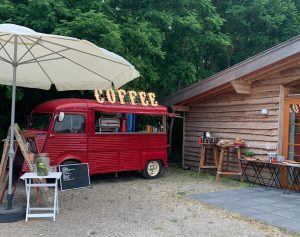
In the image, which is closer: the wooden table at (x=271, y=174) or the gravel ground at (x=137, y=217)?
the gravel ground at (x=137, y=217)

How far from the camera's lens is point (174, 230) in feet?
17.7

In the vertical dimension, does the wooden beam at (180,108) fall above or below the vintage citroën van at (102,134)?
above

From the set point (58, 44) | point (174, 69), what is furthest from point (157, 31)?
point (58, 44)

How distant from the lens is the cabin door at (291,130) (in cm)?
870

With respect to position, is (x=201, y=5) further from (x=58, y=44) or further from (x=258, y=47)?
(x=58, y=44)

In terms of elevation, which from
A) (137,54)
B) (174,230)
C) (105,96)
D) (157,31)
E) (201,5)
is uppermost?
(201,5)

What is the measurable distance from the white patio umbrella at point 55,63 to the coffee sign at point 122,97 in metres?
1.72

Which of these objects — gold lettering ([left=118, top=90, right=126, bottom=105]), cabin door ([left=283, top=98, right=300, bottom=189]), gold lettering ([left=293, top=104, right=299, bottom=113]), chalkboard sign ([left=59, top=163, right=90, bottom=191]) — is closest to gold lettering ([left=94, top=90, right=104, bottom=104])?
gold lettering ([left=118, top=90, right=126, bottom=105])

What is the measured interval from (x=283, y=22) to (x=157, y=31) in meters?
6.61

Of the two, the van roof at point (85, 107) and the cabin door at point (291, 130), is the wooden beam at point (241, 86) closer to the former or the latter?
the cabin door at point (291, 130)

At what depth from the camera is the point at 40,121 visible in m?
8.64

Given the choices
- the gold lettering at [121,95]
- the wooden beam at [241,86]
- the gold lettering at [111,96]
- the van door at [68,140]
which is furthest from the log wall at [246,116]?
the van door at [68,140]

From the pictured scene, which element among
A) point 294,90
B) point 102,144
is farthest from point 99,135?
point 294,90

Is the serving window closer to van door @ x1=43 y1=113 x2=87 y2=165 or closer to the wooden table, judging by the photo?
van door @ x1=43 y1=113 x2=87 y2=165
